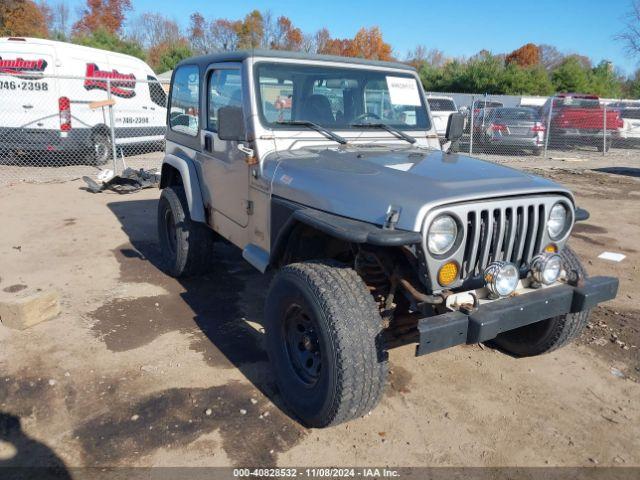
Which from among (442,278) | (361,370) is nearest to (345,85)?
(442,278)

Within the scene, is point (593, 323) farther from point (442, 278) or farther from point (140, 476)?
point (140, 476)

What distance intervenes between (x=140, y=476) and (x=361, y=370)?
3.94 feet

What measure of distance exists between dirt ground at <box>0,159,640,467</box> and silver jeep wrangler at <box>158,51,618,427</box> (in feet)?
0.92

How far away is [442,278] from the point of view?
8.61 ft

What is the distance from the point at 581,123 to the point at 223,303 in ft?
51.2

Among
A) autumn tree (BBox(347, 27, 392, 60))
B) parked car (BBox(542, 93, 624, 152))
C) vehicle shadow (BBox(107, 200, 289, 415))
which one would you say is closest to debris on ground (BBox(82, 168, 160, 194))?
vehicle shadow (BBox(107, 200, 289, 415))

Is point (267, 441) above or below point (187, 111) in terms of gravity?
below

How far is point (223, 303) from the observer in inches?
182

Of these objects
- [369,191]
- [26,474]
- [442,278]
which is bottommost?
[26,474]

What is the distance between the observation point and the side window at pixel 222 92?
3.82 m

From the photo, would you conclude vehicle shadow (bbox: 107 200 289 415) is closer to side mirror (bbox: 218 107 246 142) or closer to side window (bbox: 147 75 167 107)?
side mirror (bbox: 218 107 246 142)

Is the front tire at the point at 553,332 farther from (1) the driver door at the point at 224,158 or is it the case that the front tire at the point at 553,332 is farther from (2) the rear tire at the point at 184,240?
(2) the rear tire at the point at 184,240

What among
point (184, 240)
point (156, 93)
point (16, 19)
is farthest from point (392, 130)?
point (16, 19)

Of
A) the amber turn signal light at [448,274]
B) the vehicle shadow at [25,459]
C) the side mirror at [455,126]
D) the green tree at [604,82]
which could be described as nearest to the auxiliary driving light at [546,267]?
the amber turn signal light at [448,274]
